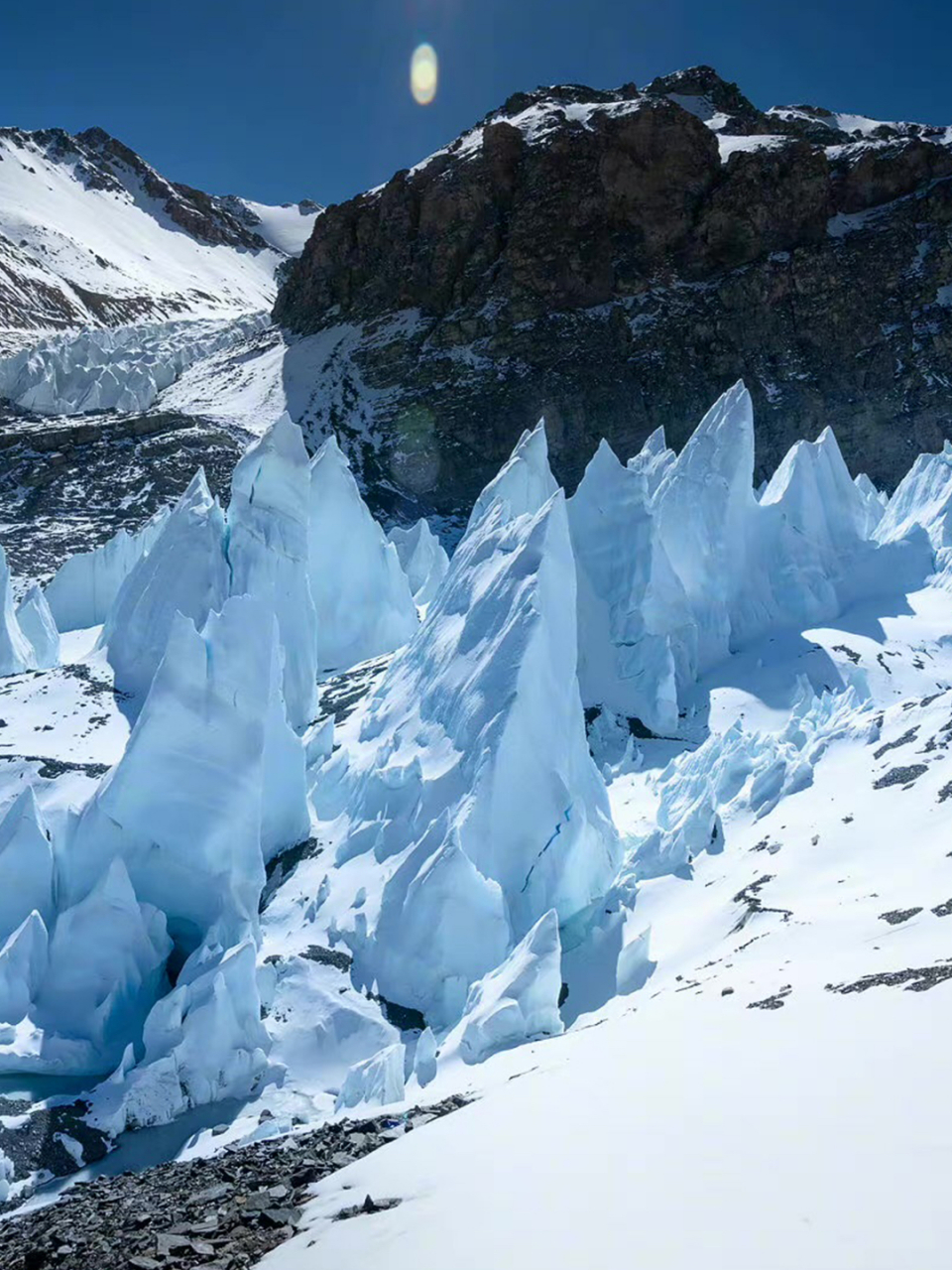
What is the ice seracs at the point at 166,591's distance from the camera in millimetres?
27031

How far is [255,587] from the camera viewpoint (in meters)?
26.8

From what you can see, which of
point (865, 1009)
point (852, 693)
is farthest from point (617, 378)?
point (865, 1009)

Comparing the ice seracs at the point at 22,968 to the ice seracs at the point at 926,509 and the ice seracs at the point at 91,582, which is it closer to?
the ice seracs at the point at 91,582

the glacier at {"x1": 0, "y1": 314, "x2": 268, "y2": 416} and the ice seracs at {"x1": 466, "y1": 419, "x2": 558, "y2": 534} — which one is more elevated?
the glacier at {"x1": 0, "y1": 314, "x2": 268, "y2": 416}

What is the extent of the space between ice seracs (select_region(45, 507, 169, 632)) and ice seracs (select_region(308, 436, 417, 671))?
8844 mm

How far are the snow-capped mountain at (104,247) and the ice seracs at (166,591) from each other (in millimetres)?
84158

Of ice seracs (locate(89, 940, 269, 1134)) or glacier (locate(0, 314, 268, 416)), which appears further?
glacier (locate(0, 314, 268, 416))

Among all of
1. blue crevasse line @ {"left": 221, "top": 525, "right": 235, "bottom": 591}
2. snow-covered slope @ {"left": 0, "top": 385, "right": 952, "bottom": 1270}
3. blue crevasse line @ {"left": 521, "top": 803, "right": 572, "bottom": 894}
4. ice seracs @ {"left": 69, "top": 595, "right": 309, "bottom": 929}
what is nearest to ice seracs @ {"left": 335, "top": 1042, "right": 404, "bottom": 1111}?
snow-covered slope @ {"left": 0, "top": 385, "right": 952, "bottom": 1270}

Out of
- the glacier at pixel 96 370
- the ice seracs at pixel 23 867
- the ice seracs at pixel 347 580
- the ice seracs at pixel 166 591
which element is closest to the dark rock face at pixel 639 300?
the glacier at pixel 96 370

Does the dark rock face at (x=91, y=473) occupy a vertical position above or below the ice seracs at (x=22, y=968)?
above

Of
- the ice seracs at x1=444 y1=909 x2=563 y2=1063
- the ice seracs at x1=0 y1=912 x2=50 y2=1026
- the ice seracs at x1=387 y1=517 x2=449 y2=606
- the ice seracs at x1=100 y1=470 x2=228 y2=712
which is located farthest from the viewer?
the ice seracs at x1=387 y1=517 x2=449 y2=606

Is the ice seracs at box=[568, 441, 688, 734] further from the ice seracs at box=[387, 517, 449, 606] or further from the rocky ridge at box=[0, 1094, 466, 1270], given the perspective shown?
the rocky ridge at box=[0, 1094, 466, 1270]

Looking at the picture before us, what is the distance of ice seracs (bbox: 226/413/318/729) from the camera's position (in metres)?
27.8

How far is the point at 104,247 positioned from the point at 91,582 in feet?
447
